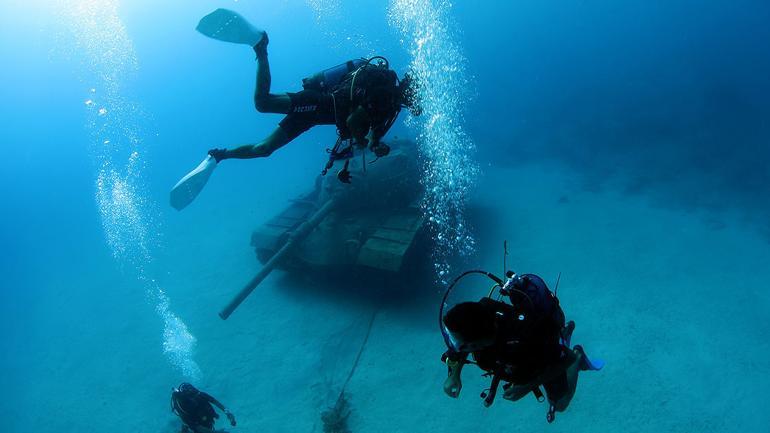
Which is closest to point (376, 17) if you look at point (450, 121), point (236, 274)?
point (450, 121)

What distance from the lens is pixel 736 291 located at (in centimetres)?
1137

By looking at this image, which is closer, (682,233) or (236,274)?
(682,233)

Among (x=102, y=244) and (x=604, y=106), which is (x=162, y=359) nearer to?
(x=102, y=244)

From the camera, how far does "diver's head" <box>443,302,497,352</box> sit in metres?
2.12

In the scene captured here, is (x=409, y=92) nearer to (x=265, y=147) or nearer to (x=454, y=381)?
(x=265, y=147)

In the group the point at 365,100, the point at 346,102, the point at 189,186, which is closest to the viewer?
the point at 365,100

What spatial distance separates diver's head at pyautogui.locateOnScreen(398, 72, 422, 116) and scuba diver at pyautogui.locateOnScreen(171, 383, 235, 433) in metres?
6.78

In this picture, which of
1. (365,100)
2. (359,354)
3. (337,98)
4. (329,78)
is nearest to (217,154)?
(329,78)

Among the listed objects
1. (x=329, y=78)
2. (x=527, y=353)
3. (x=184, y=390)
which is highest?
(x=329, y=78)

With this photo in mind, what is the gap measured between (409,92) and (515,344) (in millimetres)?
3533

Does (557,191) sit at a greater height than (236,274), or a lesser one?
greater

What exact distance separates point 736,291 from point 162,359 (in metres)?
17.4

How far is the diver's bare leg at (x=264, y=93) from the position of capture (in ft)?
16.9

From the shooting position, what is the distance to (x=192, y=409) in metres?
7.73
